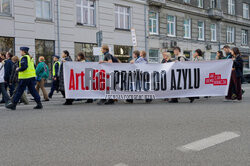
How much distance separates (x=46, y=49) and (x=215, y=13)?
20.3 metres

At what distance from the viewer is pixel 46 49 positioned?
19516mm

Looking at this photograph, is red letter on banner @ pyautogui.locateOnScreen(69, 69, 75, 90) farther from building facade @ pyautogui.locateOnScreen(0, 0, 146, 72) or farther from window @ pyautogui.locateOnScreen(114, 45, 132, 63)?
window @ pyautogui.locateOnScreen(114, 45, 132, 63)

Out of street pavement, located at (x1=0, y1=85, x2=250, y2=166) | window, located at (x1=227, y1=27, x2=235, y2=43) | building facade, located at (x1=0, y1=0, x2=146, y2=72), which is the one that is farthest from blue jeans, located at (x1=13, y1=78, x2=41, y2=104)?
Result: window, located at (x1=227, y1=27, x2=235, y2=43)

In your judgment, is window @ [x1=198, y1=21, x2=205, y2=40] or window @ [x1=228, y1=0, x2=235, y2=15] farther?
window @ [x1=228, y1=0, x2=235, y2=15]

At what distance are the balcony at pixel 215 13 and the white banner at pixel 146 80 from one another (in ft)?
77.7

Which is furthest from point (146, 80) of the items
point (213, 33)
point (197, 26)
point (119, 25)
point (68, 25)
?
point (213, 33)

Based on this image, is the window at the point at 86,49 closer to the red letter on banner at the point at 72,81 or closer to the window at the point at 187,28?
the red letter on banner at the point at 72,81

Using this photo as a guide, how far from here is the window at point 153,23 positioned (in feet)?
87.4

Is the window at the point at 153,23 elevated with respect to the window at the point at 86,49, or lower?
elevated

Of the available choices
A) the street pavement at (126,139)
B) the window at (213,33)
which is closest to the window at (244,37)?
the window at (213,33)

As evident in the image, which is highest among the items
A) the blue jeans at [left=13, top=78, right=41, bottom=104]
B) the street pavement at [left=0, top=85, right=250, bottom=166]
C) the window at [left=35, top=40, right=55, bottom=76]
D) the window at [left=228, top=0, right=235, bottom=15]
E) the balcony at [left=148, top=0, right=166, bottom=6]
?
the window at [left=228, top=0, right=235, bottom=15]

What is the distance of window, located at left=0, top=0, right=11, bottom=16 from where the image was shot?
17.7 m

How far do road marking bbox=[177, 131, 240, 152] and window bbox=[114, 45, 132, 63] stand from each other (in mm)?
18981

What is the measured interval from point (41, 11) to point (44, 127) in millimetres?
15101
